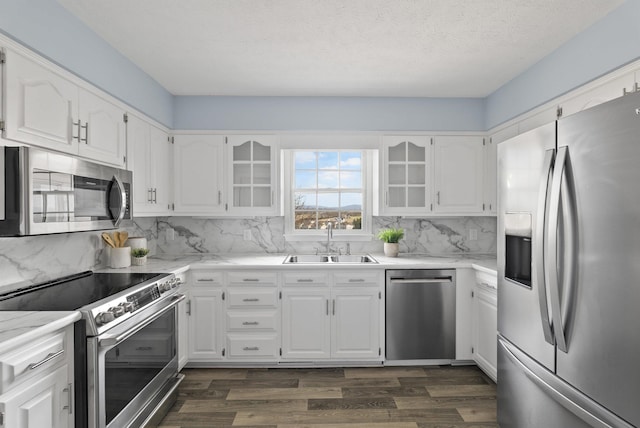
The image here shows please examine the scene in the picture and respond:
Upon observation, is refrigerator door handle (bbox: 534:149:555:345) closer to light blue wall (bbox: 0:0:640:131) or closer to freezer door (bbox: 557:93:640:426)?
freezer door (bbox: 557:93:640:426)

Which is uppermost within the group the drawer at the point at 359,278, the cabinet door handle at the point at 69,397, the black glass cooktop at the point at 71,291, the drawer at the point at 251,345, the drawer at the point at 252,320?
the black glass cooktop at the point at 71,291

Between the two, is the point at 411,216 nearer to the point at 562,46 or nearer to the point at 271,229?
the point at 271,229

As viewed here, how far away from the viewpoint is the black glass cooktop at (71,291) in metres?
1.79

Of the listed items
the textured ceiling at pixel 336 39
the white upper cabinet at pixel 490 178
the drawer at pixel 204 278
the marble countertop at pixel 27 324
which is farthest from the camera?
the white upper cabinet at pixel 490 178

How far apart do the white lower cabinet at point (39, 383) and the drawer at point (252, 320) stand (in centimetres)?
160

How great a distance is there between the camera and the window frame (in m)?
3.95

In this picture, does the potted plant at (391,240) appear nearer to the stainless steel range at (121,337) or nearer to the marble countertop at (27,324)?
the stainless steel range at (121,337)

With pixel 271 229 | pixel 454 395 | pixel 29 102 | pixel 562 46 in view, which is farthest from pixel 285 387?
pixel 562 46

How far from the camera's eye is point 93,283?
7.71ft

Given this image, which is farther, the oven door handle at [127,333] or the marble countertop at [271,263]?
the marble countertop at [271,263]

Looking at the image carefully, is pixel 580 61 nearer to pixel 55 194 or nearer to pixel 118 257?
pixel 55 194

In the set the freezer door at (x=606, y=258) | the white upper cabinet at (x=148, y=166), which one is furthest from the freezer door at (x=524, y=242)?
the white upper cabinet at (x=148, y=166)

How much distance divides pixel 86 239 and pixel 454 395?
2.98m

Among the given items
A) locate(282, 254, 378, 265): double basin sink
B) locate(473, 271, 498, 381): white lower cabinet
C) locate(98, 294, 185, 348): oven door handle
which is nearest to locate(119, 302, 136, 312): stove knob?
locate(98, 294, 185, 348): oven door handle
